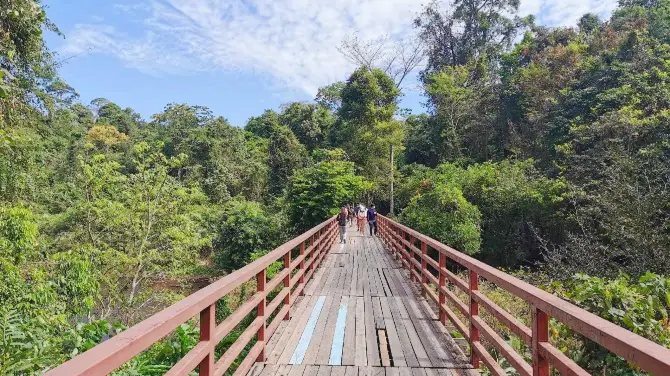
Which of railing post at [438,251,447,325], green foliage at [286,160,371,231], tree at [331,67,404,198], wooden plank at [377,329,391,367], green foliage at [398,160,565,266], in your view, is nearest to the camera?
wooden plank at [377,329,391,367]

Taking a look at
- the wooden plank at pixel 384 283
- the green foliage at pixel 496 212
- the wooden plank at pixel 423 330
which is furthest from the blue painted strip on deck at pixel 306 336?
the green foliage at pixel 496 212

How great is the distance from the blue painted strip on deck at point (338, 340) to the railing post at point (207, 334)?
5.18ft

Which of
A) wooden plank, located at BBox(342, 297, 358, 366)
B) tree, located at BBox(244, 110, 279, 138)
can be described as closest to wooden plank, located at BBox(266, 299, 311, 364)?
wooden plank, located at BBox(342, 297, 358, 366)

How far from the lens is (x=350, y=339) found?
457 centimetres

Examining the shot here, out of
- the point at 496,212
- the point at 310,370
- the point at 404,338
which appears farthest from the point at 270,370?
the point at 496,212

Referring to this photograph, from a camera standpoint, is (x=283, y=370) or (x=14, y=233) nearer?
(x=283, y=370)

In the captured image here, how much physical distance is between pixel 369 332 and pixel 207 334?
106 inches

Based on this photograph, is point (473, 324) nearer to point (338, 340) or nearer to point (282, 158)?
point (338, 340)

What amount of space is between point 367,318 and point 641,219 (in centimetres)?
930

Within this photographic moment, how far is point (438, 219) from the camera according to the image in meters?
19.7

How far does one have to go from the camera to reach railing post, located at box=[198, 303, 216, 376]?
2.48m

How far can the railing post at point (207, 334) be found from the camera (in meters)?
2.48

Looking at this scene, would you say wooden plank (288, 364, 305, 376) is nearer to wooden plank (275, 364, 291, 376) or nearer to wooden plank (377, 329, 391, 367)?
wooden plank (275, 364, 291, 376)

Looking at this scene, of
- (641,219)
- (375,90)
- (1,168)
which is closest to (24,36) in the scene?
(1,168)
